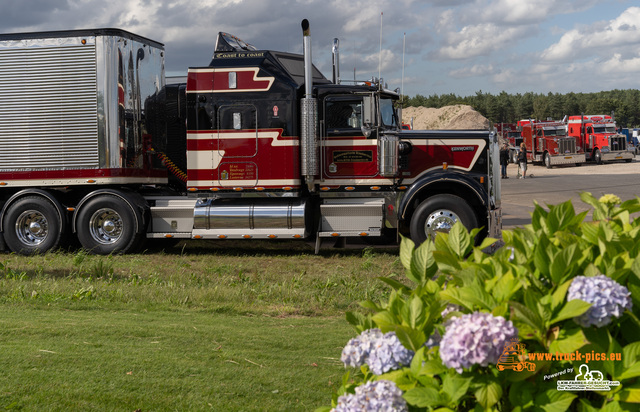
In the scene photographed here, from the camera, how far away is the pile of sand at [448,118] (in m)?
57.9

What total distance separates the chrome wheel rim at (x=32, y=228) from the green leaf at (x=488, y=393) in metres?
12.6

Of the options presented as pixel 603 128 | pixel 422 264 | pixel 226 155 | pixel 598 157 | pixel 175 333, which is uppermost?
pixel 603 128

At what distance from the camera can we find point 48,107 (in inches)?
511

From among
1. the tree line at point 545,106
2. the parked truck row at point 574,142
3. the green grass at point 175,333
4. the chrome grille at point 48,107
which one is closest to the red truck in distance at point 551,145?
the parked truck row at point 574,142

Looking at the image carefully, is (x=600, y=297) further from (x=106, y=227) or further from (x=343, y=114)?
(x=106, y=227)

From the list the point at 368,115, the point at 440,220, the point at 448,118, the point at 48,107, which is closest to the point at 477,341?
the point at 440,220

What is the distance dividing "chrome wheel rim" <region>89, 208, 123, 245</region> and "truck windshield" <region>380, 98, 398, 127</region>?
526 centimetres

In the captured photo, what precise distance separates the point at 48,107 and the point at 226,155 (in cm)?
347

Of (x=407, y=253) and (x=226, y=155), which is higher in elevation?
(x=226, y=155)

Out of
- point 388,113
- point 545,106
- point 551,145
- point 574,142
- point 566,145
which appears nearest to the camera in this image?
point 388,113

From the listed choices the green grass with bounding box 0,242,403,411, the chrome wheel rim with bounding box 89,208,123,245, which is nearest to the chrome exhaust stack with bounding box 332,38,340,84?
the green grass with bounding box 0,242,403,411

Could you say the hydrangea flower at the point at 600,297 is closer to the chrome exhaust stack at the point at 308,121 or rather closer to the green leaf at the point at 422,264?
the green leaf at the point at 422,264

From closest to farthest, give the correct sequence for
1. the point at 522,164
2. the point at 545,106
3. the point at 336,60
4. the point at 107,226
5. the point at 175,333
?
the point at 175,333 < the point at 107,226 < the point at 336,60 < the point at 522,164 < the point at 545,106

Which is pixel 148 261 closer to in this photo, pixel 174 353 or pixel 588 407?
pixel 174 353
